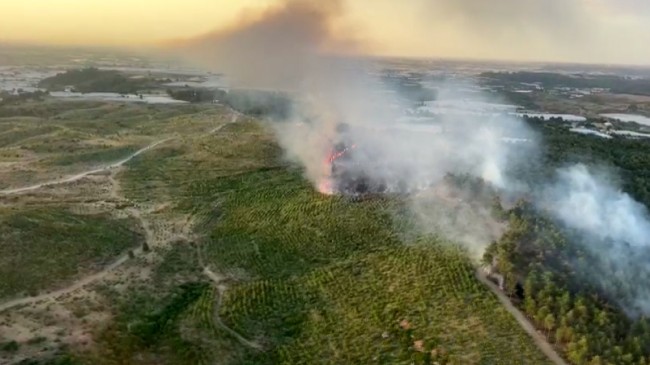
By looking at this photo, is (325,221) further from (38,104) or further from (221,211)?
(38,104)

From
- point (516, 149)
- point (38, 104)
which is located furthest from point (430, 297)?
point (38, 104)

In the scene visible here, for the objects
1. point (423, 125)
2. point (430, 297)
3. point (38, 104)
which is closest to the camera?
point (430, 297)

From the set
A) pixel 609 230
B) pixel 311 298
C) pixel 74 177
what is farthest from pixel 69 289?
pixel 609 230

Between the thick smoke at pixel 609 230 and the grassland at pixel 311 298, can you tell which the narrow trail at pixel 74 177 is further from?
the thick smoke at pixel 609 230

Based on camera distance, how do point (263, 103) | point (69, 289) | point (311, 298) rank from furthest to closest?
point (263, 103) < point (311, 298) < point (69, 289)

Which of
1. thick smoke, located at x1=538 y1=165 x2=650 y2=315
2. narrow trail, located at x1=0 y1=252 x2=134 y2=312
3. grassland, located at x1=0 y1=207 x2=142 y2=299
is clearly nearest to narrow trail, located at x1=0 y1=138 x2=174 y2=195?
grassland, located at x1=0 y1=207 x2=142 y2=299

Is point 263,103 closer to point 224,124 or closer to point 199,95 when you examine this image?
point 224,124

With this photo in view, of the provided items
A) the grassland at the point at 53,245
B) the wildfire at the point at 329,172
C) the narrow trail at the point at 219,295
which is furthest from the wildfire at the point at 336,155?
the grassland at the point at 53,245

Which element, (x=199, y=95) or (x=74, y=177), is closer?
(x=74, y=177)
